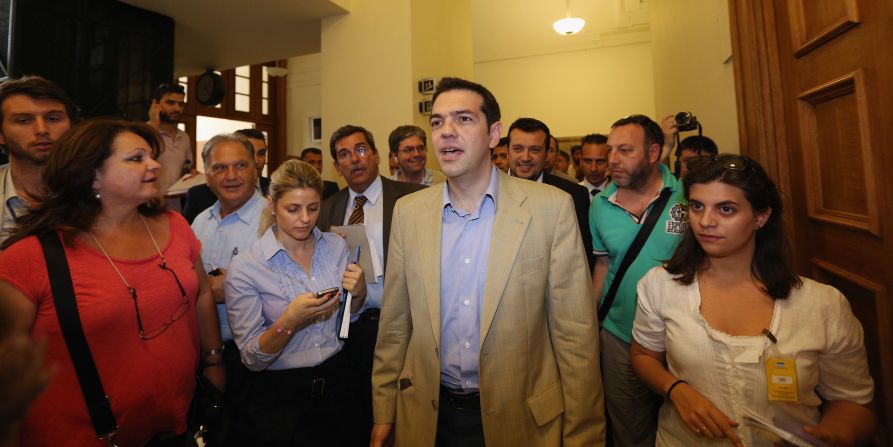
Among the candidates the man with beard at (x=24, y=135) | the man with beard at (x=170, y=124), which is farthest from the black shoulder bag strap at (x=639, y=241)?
the man with beard at (x=170, y=124)

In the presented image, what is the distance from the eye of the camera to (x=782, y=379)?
1142 mm

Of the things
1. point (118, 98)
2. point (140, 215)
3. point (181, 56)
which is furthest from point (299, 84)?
point (140, 215)

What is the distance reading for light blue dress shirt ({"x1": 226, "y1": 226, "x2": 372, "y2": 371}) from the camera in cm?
170

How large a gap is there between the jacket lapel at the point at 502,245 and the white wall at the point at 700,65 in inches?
73.5

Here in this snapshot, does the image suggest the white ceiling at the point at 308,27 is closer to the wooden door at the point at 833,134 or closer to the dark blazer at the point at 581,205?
the dark blazer at the point at 581,205

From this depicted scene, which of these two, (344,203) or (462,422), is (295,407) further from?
(344,203)

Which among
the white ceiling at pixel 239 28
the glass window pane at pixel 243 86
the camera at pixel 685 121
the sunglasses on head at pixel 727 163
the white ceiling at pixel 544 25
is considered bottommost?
the sunglasses on head at pixel 727 163

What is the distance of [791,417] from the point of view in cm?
119

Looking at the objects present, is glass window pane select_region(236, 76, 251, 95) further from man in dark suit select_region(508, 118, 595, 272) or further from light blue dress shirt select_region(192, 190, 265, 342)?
man in dark suit select_region(508, 118, 595, 272)

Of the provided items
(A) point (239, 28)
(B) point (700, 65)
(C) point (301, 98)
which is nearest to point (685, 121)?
(B) point (700, 65)

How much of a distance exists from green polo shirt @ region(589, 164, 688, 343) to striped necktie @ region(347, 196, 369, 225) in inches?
55.3

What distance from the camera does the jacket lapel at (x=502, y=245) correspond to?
A: 4.54 feet

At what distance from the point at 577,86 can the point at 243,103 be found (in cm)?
833

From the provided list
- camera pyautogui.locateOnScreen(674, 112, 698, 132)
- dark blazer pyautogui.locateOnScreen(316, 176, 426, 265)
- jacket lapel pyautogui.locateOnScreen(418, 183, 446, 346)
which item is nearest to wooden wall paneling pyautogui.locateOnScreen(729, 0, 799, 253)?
camera pyautogui.locateOnScreen(674, 112, 698, 132)
